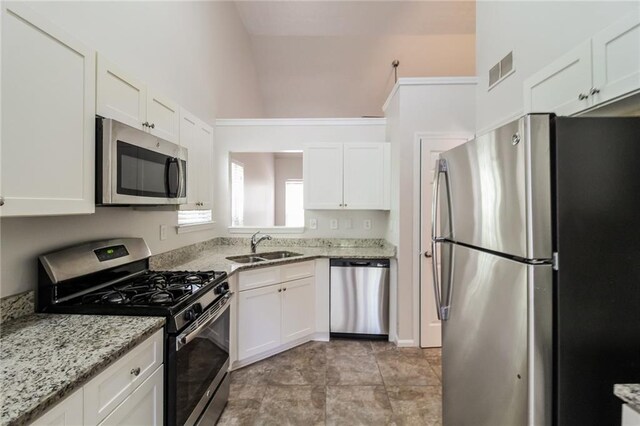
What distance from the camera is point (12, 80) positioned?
0.91 m

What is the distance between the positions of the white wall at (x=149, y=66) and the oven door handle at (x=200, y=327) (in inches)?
27.8

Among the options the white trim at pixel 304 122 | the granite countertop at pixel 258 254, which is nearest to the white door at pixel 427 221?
the granite countertop at pixel 258 254

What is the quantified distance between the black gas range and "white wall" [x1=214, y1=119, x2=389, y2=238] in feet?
5.36

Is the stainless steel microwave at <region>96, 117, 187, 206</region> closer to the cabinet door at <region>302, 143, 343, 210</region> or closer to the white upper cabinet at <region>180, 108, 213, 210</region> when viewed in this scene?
the white upper cabinet at <region>180, 108, 213, 210</region>

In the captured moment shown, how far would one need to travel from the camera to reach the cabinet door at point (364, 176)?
124 inches

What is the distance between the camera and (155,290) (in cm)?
153

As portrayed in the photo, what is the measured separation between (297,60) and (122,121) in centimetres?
402

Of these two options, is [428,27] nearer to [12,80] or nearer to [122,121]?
[122,121]

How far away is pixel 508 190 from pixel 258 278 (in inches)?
79.0

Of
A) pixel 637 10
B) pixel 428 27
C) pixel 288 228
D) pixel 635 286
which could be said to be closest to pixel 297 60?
pixel 428 27

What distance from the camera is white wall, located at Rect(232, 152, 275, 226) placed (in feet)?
13.4

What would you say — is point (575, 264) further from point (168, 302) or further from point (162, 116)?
point (162, 116)

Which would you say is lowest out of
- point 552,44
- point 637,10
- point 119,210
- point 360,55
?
point 119,210

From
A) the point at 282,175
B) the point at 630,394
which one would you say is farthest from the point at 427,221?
the point at 282,175
